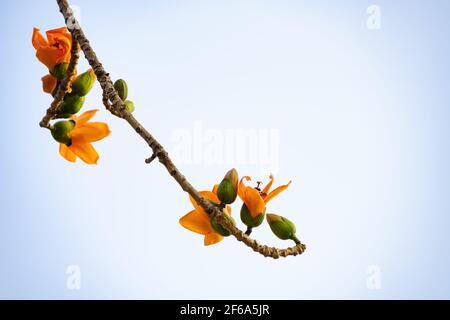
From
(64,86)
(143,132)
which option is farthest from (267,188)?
(64,86)

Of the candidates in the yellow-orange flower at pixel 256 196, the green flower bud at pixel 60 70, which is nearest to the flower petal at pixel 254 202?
the yellow-orange flower at pixel 256 196

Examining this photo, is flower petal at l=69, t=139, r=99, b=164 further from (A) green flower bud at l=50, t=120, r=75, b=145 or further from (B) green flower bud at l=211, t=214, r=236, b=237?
(B) green flower bud at l=211, t=214, r=236, b=237

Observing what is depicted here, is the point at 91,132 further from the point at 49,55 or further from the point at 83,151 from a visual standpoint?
the point at 49,55

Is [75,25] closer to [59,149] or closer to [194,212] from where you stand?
[59,149]

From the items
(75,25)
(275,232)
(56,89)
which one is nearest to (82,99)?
(56,89)

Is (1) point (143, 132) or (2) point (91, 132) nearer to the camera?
(1) point (143, 132)

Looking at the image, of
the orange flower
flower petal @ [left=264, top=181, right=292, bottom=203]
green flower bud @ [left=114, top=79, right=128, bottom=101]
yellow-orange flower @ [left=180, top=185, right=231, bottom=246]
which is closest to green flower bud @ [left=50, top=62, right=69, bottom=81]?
the orange flower
